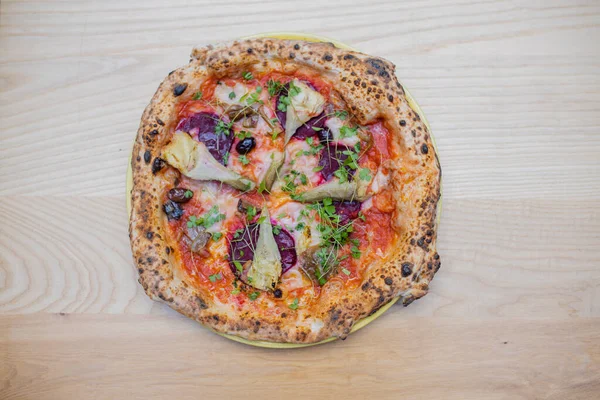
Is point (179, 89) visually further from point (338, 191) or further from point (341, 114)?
point (338, 191)

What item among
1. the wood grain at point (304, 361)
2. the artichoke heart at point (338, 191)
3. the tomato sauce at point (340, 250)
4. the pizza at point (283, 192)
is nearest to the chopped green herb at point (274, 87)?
the pizza at point (283, 192)

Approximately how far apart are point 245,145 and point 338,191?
1.83 ft

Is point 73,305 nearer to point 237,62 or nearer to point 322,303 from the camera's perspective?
point 322,303

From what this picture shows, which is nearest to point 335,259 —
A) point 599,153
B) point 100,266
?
point 100,266

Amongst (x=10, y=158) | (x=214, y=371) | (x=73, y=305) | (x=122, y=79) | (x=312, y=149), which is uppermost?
(x=122, y=79)

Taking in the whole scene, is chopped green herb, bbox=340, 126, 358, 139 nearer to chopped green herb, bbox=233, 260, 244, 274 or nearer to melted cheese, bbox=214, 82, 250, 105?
melted cheese, bbox=214, 82, 250, 105

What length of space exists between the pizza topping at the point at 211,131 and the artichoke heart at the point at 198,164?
7 centimetres

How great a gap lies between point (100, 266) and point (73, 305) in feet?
0.95

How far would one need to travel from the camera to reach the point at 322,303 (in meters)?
2.58

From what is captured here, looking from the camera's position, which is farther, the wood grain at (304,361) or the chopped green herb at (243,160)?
the wood grain at (304,361)

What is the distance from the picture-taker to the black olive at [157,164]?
100 inches

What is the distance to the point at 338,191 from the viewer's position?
2.55m

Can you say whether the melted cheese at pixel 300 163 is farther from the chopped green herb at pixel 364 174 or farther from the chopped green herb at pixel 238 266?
the chopped green herb at pixel 238 266

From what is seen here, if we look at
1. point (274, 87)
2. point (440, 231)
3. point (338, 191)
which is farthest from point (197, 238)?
point (440, 231)
